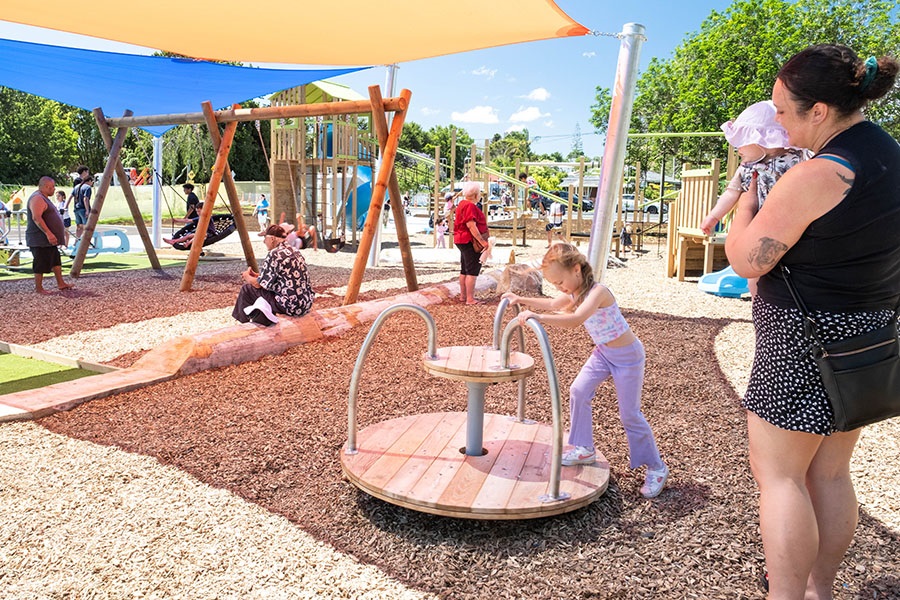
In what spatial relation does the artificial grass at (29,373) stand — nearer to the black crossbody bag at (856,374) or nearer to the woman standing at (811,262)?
the woman standing at (811,262)

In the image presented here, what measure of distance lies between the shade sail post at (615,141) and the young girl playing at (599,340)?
12.4 ft

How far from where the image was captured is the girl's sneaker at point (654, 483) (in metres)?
3.27

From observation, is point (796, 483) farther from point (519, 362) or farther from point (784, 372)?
point (519, 362)

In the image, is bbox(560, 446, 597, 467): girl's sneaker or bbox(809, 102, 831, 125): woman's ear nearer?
bbox(809, 102, 831, 125): woman's ear

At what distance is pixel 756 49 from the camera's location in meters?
31.9

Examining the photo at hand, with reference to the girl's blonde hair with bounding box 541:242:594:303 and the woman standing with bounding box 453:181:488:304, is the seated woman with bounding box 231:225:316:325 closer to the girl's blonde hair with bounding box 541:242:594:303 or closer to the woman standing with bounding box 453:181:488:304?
the woman standing with bounding box 453:181:488:304

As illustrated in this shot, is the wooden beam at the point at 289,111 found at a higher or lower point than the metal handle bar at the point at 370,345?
higher

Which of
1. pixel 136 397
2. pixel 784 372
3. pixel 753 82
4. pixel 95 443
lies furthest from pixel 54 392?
pixel 753 82

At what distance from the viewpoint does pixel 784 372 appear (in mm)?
1993

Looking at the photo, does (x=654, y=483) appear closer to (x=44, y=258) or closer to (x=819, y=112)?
(x=819, y=112)

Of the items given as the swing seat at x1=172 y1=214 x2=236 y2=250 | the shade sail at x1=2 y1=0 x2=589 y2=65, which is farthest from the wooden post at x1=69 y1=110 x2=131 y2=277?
the shade sail at x1=2 y1=0 x2=589 y2=65

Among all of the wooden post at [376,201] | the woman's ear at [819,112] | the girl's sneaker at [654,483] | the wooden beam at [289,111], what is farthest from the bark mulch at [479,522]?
the wooden beam at [289,111]

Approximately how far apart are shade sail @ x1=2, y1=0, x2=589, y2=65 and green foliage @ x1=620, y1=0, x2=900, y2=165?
26.0 metres

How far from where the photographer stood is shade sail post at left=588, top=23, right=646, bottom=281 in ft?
22.7
